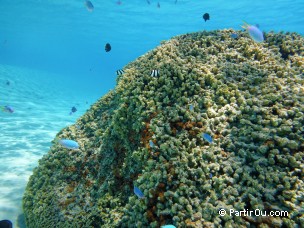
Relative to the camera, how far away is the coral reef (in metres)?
3.15

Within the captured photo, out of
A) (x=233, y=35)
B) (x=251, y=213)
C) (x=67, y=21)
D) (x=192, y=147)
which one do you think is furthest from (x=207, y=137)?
(x=67, y=21)

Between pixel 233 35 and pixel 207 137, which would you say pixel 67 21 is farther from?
pixel 207 137

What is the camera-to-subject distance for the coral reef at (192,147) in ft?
10.3

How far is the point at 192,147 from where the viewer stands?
3656 mm

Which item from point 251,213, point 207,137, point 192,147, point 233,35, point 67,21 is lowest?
point 251,213

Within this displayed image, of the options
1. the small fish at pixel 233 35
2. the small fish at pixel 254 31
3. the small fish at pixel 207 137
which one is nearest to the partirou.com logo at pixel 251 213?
the small fish at pixel 207 137

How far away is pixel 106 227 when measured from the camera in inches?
153

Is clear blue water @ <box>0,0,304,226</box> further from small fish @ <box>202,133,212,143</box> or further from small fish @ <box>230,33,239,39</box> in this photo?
small fish @ <box>230,33,239,39</box>

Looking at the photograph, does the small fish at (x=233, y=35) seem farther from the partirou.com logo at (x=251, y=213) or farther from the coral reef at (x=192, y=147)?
the partirou.com logo at (x=251, y=213)

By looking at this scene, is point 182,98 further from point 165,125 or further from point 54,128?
point 54,128

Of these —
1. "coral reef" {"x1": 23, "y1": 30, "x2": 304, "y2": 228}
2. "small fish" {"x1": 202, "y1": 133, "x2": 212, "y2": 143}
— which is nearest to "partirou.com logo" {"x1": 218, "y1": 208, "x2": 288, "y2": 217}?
"coral reef" {"x1": 23, "y1": 30, "x2": 304, "y2": 228}

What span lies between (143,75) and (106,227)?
296 cm

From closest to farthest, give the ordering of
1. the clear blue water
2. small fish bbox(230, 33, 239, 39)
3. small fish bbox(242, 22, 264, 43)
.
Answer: small fish bbox(242, 22, 264, 43), small fish bbox(230, 33, 239, 39), the clear blue water

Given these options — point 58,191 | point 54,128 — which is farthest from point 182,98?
point 54,128
